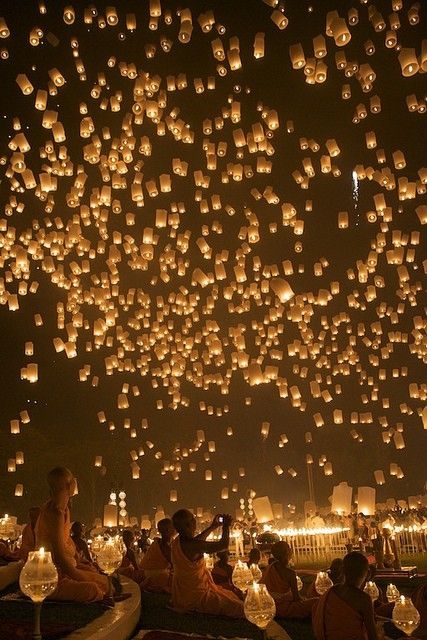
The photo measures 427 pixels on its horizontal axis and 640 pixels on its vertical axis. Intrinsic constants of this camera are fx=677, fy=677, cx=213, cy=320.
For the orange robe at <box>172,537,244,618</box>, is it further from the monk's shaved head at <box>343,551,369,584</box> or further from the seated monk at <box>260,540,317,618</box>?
the monk's shaved head at <box>343,551,369,584</box>

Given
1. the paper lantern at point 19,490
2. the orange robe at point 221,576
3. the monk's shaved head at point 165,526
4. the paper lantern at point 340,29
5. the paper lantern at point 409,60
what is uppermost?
the paper lantern at point 340,29

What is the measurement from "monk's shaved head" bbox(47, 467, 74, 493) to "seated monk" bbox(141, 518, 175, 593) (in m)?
2.42

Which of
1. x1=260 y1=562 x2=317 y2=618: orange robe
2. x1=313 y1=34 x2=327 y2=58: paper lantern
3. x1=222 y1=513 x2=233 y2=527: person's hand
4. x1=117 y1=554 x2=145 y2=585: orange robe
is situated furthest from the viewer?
x1=313 y1=34 x2=327 y2=58: paper lantern

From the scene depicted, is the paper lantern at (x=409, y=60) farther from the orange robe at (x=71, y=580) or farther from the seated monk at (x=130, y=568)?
the seated monk at (x=130, y=568)

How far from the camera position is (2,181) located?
54.6 feet

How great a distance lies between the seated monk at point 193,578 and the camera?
18.7ft

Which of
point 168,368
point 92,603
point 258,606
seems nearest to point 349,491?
point 168,368

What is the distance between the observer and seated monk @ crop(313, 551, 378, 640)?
436 cm

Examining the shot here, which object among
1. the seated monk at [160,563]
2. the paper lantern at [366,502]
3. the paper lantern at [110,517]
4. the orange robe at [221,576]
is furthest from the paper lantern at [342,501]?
the orange robe at [221,576]

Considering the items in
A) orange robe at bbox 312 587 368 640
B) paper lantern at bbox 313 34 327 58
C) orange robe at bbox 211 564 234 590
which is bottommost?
orange robe at bbox 312 587 368 640

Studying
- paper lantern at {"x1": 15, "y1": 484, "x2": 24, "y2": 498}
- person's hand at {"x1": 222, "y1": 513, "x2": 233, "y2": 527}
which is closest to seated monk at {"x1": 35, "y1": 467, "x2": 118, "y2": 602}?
person's hand at {"x1": 222, "y1": 513, "x2": 233, "y2": 527}

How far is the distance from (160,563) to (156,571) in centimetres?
13

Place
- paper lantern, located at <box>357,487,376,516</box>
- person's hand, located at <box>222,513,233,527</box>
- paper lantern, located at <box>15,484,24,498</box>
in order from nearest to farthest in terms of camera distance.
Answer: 1. person's hand, located at <box>222,513,233,527</box>
2. paper lantern, located at <box>357,487,376,516</box>
3. paper lantern, located at <box>15,484,24,498</box>

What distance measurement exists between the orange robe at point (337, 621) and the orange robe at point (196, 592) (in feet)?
4.39
